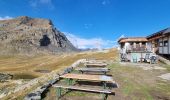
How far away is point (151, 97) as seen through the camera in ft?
33.1

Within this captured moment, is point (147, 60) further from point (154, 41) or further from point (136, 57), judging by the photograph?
point (154, 41)

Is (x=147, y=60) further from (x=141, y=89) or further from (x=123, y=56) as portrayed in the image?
(x=141, y=89)

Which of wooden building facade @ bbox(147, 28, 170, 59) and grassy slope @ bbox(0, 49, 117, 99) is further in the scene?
grassy slope @ bbox(0, 49, 117, 99)

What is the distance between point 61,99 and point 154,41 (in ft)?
120

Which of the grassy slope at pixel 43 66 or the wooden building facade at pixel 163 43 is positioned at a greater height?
the wooden building facade at pixel 163 43

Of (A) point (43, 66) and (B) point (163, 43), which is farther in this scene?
(A) point (43, 66)

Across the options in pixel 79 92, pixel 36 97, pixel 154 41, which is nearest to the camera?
pixel 36 97

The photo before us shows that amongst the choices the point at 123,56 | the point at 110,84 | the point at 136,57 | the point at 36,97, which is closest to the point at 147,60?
the point at 136,57

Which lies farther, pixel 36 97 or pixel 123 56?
pixel 123 56

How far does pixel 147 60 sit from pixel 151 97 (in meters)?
22.9

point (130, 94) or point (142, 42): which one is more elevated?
point (142, 42)

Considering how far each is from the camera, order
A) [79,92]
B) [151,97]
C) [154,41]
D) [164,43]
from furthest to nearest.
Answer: [154,41] < [164,43] < [79,92] < [151,97]

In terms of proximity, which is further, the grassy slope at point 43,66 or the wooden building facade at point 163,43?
the grassy slope at point 43,66

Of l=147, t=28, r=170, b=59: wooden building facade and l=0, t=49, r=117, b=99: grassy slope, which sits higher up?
l=147, t=28, r=170, b=59: wooden building facade
